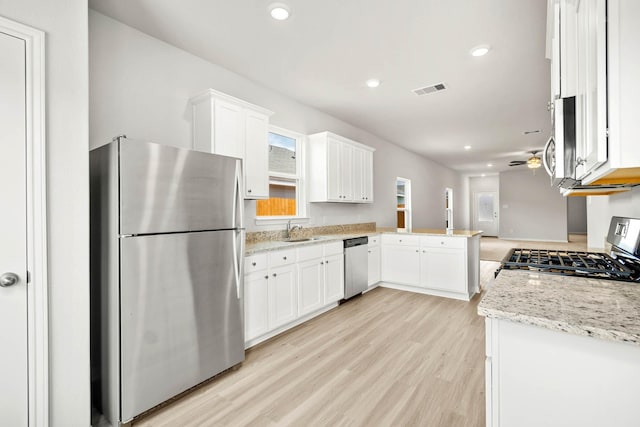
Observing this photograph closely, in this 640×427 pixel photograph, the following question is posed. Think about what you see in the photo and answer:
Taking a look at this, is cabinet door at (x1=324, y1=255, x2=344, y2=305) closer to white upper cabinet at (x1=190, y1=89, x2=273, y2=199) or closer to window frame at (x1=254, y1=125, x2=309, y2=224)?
window frame at (x1=254, y1=125, x2=309, y2=224)

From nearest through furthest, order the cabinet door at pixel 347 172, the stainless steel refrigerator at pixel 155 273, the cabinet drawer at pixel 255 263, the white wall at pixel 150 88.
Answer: the stainless steel refrigerator at pixel 155 273, the white wall at pixel 150 88, the cabinet drawer at pixel 255 263, the cabinet door at pixel 347 172

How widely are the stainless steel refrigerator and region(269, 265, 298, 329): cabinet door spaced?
632mm

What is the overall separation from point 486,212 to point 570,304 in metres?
13.4

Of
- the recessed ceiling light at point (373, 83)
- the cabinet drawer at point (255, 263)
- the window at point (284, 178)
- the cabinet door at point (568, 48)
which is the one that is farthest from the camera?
the window at point (284, 178)

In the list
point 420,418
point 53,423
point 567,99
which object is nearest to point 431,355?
point 420,418

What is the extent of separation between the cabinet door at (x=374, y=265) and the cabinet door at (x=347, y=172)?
0.85m

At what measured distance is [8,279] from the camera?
1459 millimetres

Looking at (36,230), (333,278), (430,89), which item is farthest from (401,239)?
(36,230)

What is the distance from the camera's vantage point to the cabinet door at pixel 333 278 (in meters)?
3.58

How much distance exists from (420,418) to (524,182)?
11440mm

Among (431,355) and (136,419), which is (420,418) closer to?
(431,355)

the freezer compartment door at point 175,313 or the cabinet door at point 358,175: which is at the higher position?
the cabinet door at point 358,175

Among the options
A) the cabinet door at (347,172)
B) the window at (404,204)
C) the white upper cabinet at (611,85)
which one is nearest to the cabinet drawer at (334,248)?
the cabinet door at (347,172)

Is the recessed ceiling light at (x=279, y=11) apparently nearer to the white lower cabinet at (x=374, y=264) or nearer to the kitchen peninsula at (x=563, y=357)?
the kitchen peninsula at (x=563, y=357)
